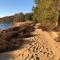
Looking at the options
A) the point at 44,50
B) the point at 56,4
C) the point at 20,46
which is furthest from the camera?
the point at 56,4

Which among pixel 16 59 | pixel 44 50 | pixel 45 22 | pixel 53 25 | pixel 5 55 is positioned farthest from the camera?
pixel 45 22

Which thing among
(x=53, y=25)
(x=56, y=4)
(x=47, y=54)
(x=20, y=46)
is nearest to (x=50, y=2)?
(x=56, y=4)

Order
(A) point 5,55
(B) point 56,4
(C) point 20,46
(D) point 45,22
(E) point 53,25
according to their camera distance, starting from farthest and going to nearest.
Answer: (D) point 45,22
(E) point 53,25
(B) point 56,4
(C) point 20,46
(A) point 5,55

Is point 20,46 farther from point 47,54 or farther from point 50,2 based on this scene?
point 50,2

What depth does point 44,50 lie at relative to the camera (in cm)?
1245

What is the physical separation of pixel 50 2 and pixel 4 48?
13367mm

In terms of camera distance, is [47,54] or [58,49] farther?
[58,49]

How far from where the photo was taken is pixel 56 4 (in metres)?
23.8

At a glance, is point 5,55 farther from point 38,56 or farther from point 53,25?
point 53,25

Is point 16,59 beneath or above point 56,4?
beneath

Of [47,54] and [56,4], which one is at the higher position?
[56,4]

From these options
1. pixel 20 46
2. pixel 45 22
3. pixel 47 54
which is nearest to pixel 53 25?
pixel 45 22

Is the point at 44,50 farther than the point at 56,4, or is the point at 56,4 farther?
the point at 56,4

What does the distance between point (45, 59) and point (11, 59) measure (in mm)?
1778
